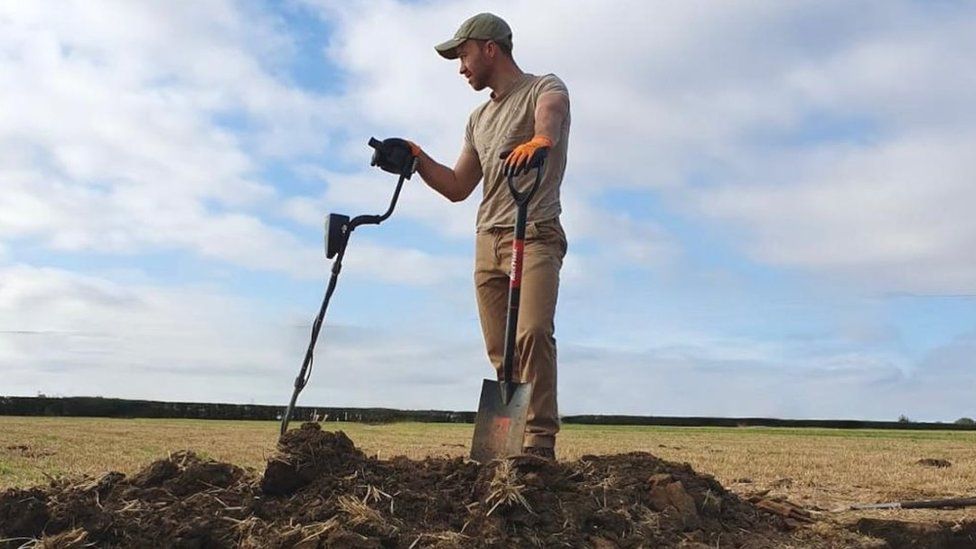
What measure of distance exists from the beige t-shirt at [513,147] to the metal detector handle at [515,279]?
27 centimetres

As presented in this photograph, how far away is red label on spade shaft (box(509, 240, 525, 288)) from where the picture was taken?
4426 mm

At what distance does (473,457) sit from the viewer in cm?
439

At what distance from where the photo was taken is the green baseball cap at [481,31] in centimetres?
486

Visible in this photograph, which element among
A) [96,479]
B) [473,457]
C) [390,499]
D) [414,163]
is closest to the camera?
[390,499]

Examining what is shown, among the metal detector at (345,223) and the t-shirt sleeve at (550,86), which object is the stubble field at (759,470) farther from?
the t-shirt sleeve at (550,86)

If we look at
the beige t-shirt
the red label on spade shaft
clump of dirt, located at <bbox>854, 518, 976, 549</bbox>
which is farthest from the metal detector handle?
clump of dirt, located at <bbox>854, 518, 976, 549</bbox>

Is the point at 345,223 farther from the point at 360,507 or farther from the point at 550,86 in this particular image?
the point at 360,507

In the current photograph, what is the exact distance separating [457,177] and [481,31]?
0.85 metres

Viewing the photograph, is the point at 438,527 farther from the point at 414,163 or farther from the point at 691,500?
the point at 414,163

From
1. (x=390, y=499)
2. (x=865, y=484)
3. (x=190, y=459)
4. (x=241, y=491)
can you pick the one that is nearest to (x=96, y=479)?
(x=190, y=459)

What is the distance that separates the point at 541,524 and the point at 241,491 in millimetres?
1164

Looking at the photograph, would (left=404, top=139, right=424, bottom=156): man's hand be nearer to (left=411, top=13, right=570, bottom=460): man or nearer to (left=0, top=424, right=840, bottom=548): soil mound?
(left=411, top=13, right=570, bottom=460): man

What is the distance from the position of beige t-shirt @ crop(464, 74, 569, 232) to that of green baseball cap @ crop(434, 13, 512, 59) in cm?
26

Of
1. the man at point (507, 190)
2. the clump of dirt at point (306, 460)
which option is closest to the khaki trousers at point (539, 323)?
the man at point (507, 190)
